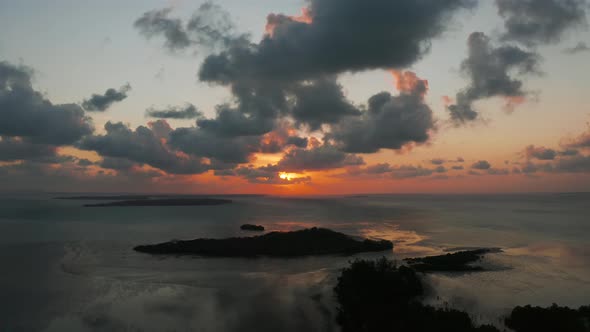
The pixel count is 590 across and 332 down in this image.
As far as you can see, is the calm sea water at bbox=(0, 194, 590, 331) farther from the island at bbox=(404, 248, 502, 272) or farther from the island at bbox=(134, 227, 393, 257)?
the island at bbox=(134, 227, 393, 257)

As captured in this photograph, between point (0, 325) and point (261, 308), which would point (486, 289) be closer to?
point (261, 308)

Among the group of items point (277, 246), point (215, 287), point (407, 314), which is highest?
point (407, 314)

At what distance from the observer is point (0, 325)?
35.7 metres

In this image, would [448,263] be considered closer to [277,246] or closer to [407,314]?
[407,314]

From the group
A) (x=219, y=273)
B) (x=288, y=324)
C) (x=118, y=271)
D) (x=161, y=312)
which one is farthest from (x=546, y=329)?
(x=118, y=271)

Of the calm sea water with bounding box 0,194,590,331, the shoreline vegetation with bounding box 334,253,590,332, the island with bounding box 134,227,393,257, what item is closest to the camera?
the shoreline vegetation with bounding box 334,253,590,332

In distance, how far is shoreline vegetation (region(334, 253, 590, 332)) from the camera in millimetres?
30578

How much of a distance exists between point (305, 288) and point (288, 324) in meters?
12.1

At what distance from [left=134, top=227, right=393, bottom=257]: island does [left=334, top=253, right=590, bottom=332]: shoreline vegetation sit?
28.0m

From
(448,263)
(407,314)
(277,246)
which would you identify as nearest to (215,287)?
(407,314)

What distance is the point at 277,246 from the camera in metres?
73.4

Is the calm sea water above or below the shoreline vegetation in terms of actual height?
below

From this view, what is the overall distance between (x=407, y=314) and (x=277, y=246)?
42918 millimetres

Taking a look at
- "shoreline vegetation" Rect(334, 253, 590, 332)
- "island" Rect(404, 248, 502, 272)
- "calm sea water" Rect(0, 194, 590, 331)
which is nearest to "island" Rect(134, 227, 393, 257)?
"calm sea water" Rect(0, 194, 590, 331)
